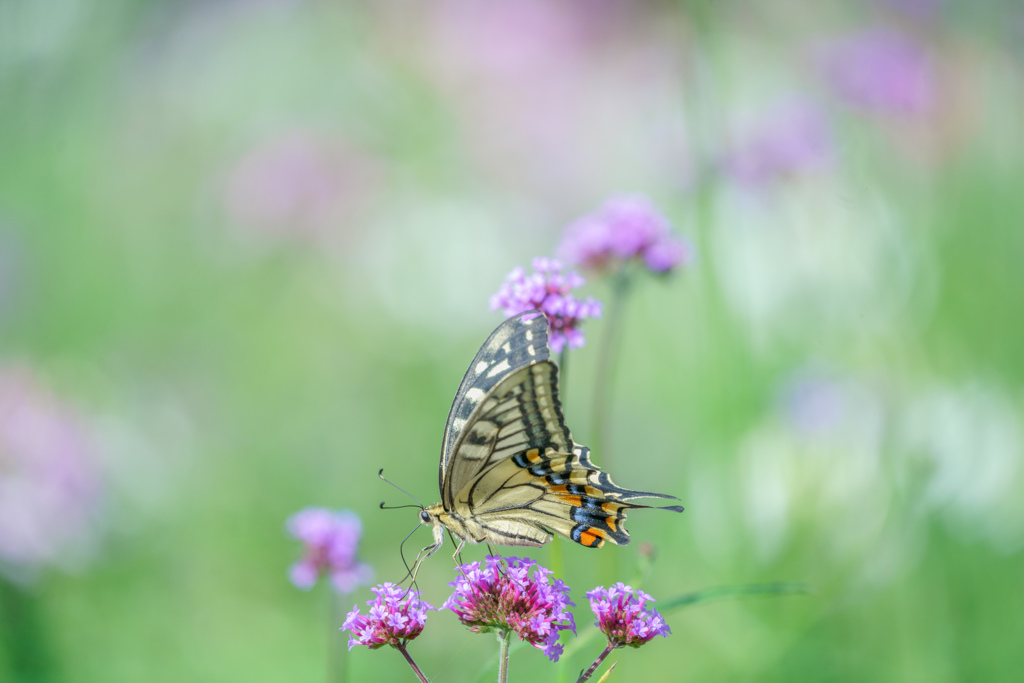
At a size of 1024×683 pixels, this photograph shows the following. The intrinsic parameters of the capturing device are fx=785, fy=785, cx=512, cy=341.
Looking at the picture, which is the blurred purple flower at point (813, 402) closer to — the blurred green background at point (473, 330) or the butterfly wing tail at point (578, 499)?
the blurred green background at point (473, 330)

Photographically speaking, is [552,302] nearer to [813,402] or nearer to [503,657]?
[503,657]

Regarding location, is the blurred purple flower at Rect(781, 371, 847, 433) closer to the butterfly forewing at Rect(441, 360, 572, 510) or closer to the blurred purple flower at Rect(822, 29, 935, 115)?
the blurred purple flower at Rect(822, 29, 935, 115)

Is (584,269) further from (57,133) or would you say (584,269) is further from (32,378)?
(57,133)

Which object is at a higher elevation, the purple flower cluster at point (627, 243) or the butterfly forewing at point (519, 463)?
the purple flower cluster at point (627, 243)

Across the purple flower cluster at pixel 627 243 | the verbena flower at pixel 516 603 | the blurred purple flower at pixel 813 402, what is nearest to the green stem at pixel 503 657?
the verbena flower at pixel 516 603

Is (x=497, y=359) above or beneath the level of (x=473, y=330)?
beneath

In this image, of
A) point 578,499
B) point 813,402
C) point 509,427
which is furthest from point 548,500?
point 813,402

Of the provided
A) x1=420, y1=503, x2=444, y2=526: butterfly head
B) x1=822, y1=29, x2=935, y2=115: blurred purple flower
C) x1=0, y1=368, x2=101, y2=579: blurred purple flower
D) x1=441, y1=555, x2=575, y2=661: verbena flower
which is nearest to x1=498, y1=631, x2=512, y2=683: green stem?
x1=441, y1=555, x2=575, y2=661: verbena flower
